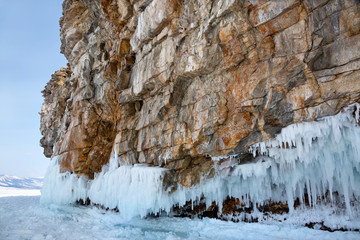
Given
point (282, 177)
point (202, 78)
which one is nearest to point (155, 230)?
point (282, 177)

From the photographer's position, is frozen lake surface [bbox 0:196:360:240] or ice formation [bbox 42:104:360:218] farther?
frozen lake surface [bbox 0:196:360:240]

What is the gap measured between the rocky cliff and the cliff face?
0.11 ft

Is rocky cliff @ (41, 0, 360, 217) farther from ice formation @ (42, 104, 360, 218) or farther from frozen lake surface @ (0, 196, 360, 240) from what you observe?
frozen lake surface @ (0, 196, 360, 240)

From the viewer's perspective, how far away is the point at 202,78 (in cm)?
984

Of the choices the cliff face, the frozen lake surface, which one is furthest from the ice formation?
the frozen lake surface

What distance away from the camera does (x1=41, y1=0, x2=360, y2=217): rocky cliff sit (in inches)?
271

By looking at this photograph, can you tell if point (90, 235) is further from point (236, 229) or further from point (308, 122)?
point (308, 122)

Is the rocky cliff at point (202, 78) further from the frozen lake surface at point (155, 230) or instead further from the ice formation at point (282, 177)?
the frozen lake surface at point (155, 230)

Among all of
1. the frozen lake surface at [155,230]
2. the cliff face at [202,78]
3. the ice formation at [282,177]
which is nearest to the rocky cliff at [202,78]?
the cliff face at [202,78]

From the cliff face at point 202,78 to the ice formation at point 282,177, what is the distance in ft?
1.32

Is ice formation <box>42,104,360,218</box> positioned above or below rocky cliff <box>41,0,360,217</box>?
below

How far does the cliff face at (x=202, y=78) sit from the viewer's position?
6.88 metres

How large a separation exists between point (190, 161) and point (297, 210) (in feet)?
15.5

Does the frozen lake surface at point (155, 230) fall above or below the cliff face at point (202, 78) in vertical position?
below
